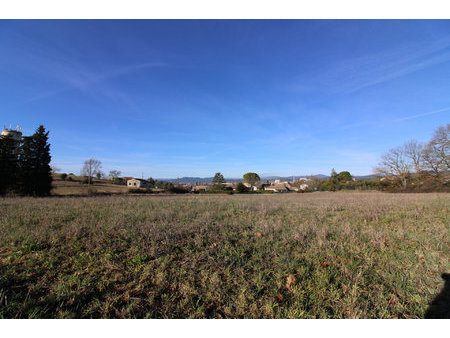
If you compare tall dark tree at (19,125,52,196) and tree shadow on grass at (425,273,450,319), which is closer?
tree shadow on grass at (425,273,450,319)

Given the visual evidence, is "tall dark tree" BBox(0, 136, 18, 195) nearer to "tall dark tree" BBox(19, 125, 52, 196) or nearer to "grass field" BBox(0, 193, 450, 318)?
"tall dark tree" BBox(19, 125, 52, 196)

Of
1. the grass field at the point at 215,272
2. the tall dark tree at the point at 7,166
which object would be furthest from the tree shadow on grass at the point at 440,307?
the tall dark tree at the point at 7,166

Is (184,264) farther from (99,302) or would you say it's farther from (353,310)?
(353,310)

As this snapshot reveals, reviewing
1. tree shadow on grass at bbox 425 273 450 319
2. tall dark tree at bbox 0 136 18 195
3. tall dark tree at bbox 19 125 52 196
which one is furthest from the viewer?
tall dark tree at bbox 19 125 52 196

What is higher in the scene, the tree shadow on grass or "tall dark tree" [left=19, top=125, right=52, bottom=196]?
"tall dark tree" [left=19, top=125, right=52, bottom=196]

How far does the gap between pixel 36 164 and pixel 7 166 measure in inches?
91.5

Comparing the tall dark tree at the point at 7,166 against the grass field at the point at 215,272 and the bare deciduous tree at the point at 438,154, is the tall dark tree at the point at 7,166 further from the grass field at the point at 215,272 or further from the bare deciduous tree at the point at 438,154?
the bare deciduous tree at the point at 438,154

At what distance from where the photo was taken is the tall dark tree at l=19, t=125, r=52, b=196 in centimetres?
2127

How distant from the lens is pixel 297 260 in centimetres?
322

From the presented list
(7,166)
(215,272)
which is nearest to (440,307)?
(215,272)

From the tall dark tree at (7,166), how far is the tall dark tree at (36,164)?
59 centimetres

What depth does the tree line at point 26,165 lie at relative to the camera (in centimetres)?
2017

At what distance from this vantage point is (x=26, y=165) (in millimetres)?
Result: 21484

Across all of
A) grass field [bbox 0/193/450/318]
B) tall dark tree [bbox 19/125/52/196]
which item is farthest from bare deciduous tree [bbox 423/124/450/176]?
tall dark tree [bbox 19/125/52/196]
